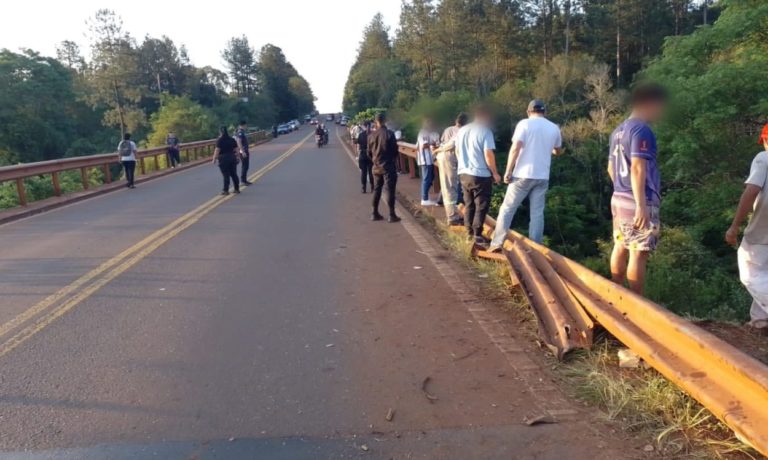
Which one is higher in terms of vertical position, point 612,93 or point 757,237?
point 612,93

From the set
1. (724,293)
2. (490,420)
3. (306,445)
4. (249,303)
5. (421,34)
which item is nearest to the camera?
(306,445)

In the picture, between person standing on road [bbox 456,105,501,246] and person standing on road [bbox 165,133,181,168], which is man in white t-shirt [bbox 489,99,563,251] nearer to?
person standing on road [bbox 456,105,501,246]

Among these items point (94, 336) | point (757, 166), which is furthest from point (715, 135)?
point (94, 336)

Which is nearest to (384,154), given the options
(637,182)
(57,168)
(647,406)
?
(637,182)

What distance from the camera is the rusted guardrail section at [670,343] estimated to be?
294 cm

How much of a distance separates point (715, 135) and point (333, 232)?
15708 millimetres

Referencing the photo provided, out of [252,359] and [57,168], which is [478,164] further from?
[57,168]

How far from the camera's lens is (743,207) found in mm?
4789

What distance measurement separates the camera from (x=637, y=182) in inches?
188

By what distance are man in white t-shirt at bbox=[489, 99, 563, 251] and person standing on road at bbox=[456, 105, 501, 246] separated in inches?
24.7

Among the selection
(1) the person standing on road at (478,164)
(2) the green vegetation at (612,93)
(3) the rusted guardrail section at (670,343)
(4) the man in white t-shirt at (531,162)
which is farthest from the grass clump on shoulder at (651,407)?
(1) the person standing on road at (478,164)

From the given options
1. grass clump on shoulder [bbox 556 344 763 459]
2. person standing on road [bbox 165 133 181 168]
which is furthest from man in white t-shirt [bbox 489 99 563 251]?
person standing on road [bbox 165 133 181 168]

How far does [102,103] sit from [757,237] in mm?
55422

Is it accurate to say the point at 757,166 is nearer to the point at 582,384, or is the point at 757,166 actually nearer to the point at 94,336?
the point at 582,384
